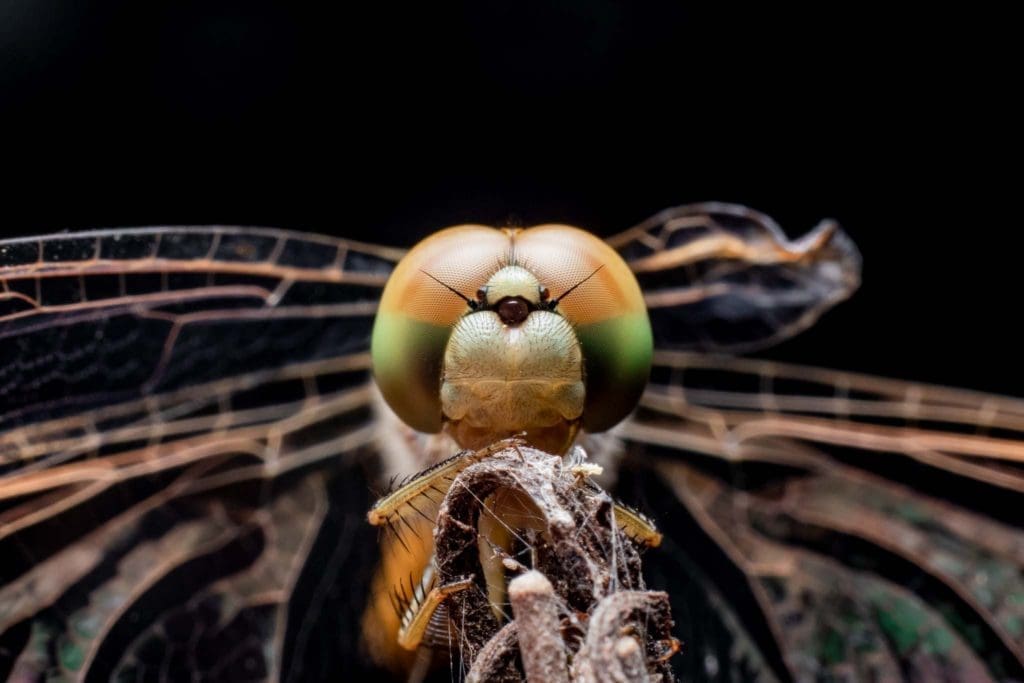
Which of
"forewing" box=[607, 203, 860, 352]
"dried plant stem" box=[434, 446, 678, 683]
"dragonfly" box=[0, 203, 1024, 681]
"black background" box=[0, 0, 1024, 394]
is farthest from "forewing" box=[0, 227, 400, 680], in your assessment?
"dried plant stem" box=[434, 446, 678, 683]

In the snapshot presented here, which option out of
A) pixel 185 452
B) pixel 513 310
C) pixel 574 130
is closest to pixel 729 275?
pixel 574 130

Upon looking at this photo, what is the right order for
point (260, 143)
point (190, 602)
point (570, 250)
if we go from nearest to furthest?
1. point (570, 250)
2. point (190, 602)
3. point (260, 143)

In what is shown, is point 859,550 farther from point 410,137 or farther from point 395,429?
point 410,137

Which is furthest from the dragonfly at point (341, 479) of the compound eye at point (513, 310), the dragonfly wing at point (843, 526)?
the compound eye at point (513, 310)

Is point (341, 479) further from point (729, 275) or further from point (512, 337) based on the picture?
point (729, 275)

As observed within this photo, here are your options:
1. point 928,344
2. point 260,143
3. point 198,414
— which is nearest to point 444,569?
point 198,414

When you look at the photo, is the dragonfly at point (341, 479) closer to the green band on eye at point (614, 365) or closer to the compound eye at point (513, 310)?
the green band on eye at point (614, 365)
